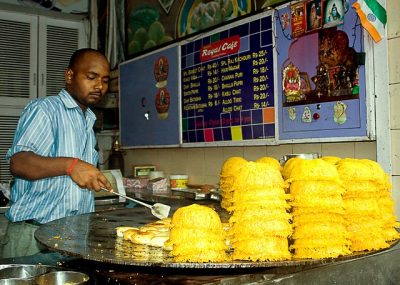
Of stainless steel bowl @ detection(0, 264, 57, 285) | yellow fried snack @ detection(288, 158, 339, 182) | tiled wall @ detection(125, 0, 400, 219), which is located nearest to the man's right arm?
stainless steel bowl @ detection(0, 264, 57, 285)

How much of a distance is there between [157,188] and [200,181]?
1.30ft

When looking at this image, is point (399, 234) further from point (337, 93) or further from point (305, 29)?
point (305, 29)

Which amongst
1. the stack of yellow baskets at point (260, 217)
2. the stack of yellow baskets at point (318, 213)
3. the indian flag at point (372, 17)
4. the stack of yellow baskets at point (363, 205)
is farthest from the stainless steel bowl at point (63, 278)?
the indian flag at point (372, 17)

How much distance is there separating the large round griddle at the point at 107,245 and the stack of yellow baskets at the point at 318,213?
0.13ft

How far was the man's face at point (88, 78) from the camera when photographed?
2.06 metres

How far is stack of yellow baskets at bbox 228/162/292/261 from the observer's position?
108 cm

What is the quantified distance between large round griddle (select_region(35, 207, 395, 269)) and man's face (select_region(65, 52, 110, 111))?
590 mm

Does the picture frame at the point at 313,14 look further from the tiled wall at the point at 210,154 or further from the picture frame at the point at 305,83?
the tiled wall at the point at 210,154

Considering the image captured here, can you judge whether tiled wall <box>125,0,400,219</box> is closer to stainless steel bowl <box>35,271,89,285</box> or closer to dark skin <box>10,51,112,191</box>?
dark skin <box>10,51,112,191</box>

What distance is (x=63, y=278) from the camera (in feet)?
3.42

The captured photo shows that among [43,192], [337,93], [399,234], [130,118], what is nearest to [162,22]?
[130,118]

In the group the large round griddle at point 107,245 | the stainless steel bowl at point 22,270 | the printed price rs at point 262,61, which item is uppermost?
the printed price rs at point 262,61

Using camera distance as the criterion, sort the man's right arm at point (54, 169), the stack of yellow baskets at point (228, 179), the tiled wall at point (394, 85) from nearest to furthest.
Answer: the stack of yellow baskets at point (228, 179)
the man's right arm at point (54, 169)
the tiled wall at point (394, 85)

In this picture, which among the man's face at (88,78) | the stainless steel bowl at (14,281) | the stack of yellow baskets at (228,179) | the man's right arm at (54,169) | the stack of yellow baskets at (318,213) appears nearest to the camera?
the stainless steel bowl at (14,281)
